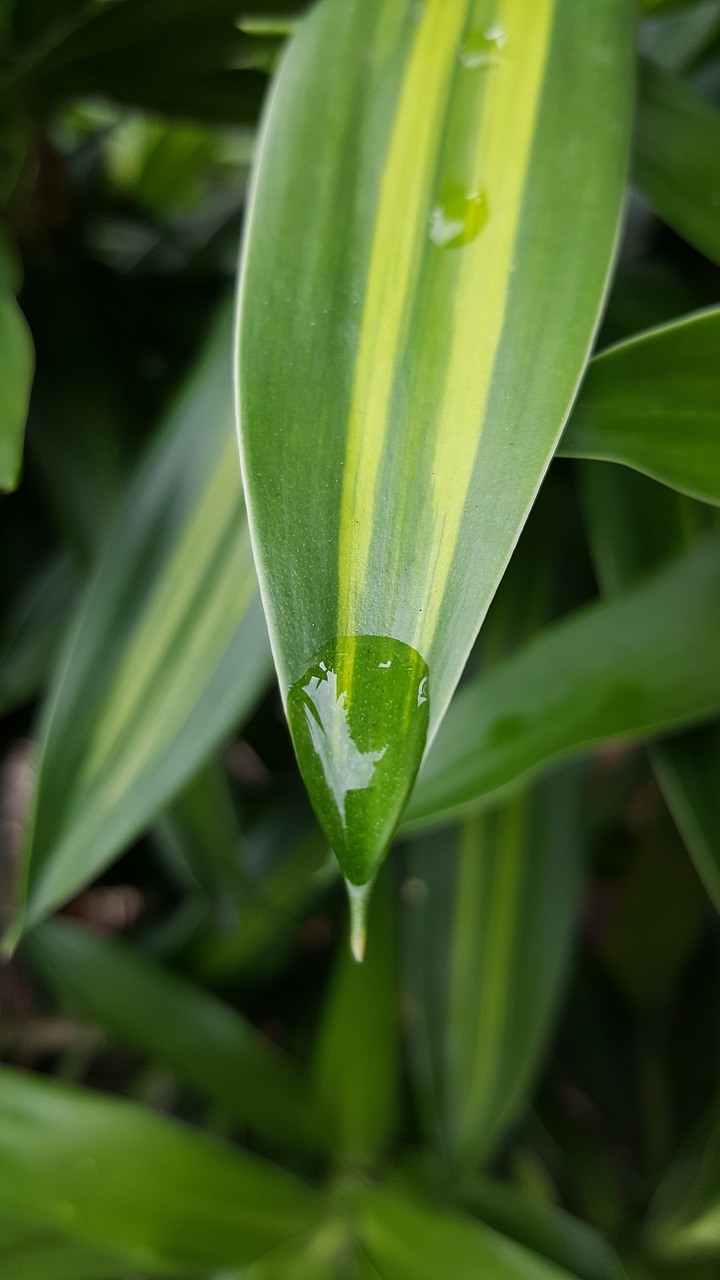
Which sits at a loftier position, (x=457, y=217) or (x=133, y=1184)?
(x=457, y=217)

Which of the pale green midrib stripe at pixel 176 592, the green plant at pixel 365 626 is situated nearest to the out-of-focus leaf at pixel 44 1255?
the green plant at pixel 365 626

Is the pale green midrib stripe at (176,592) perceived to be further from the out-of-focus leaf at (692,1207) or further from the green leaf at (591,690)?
the out-of-focus leaf at (692,1207)

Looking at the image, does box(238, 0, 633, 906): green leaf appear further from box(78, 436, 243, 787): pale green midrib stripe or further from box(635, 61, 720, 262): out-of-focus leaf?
box(78, 436, 243, 787): pale green midrib stripe

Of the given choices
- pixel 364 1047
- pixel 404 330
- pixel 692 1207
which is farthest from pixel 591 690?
pixel 692 1207

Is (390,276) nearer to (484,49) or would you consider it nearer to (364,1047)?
(484,49)

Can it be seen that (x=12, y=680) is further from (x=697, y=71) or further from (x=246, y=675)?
(x=697, y=71)

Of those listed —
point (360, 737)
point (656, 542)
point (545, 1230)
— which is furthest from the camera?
point (545, 1230)
